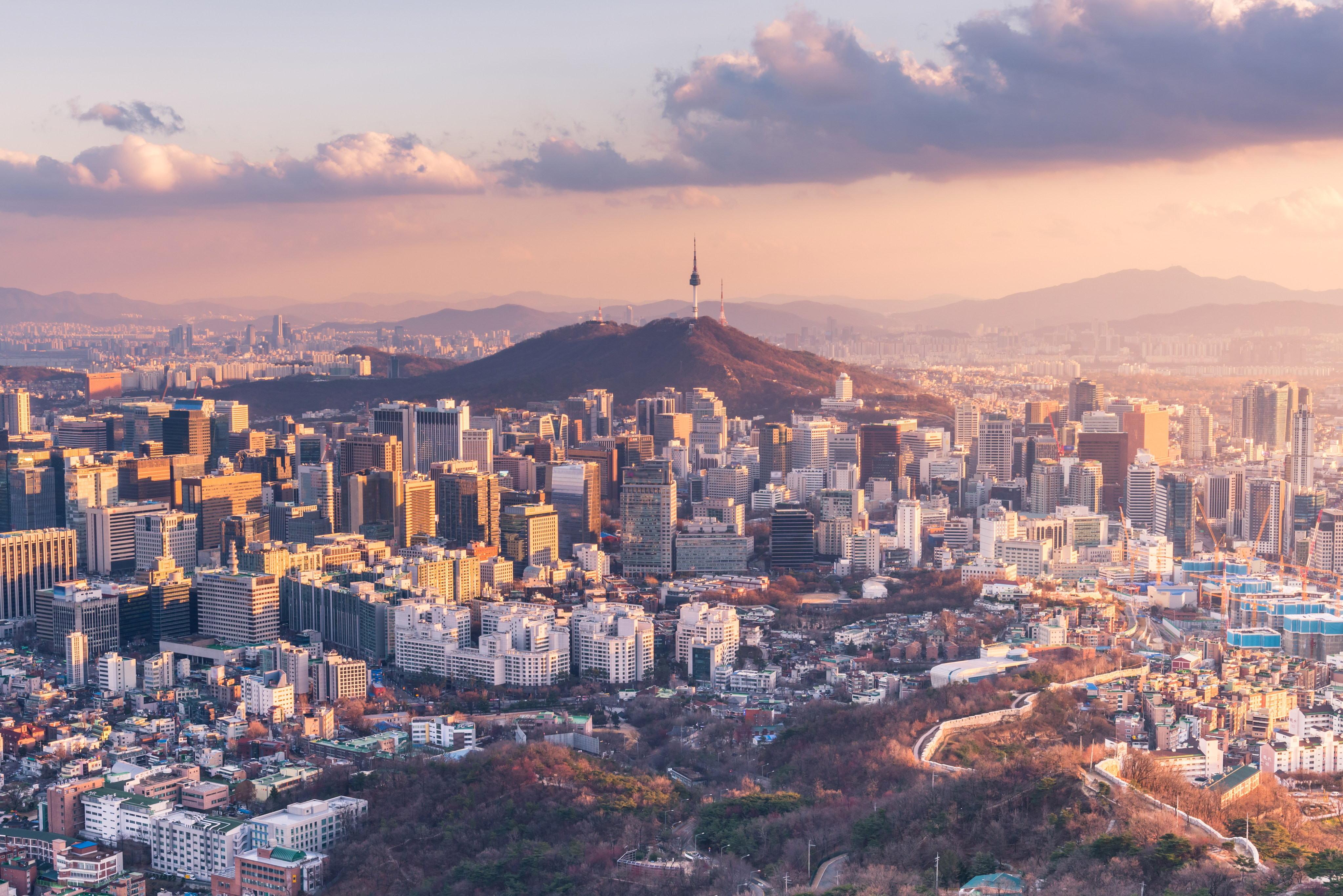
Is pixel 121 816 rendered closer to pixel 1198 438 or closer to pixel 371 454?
pixel 371 454

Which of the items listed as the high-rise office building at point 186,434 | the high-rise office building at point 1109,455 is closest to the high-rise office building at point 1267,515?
the high-rise office building at point 1109,455

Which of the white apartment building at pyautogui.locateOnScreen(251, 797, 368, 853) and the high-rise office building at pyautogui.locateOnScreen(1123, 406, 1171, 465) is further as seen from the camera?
the high-rise office building at pyautogui.locateOnScreen(1123, 406, 1171, 465)

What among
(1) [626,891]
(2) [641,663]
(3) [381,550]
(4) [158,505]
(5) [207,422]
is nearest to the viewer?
(1) [626,891]

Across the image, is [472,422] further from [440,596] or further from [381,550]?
[440,596]

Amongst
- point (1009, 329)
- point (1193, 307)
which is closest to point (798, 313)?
point (1009, 329)

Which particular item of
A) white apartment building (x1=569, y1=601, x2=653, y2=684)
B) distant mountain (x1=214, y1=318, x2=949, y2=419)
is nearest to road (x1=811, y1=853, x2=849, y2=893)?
white apartment building (x1=569, y1=601, x2=653, y2=684)

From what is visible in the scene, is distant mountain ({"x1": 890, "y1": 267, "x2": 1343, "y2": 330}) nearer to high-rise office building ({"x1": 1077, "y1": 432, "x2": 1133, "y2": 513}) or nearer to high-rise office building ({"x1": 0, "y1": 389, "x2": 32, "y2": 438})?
high-rise office building ({"x1": 1077, "y1": 432, "x2": 1133, "y2": 513})

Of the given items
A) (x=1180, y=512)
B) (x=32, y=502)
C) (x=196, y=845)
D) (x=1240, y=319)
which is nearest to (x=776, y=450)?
(x=1180, y=512)
